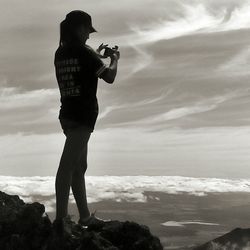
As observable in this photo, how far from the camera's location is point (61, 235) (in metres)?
11.9

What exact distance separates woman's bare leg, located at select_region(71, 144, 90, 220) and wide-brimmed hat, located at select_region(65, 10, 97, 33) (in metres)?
2.83

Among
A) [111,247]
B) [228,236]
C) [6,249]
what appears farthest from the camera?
[228,236]

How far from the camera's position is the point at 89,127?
1247 centimetres

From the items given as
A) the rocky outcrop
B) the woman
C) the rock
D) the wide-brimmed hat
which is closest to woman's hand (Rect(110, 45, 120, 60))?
the woman

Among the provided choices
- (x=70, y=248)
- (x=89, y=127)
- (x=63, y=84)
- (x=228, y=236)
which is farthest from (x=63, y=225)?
(x=228, y=236)

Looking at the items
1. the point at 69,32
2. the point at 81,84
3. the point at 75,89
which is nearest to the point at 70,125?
the point at 75,89

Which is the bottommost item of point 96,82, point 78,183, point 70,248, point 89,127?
point 70,248

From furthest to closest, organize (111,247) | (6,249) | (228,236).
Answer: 1. (228,236)
2. (6,249)
3. (111,247)

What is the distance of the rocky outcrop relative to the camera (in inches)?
464

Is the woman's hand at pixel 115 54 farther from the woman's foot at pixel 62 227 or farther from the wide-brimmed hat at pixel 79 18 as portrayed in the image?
the woman's foot at pixel 62 227

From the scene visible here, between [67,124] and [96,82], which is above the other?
[96,82]

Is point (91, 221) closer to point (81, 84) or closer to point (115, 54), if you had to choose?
point (81, 84)

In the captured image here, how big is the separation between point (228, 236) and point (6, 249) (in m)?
10.3

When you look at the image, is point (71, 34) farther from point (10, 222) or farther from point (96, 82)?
point (10, 222)
